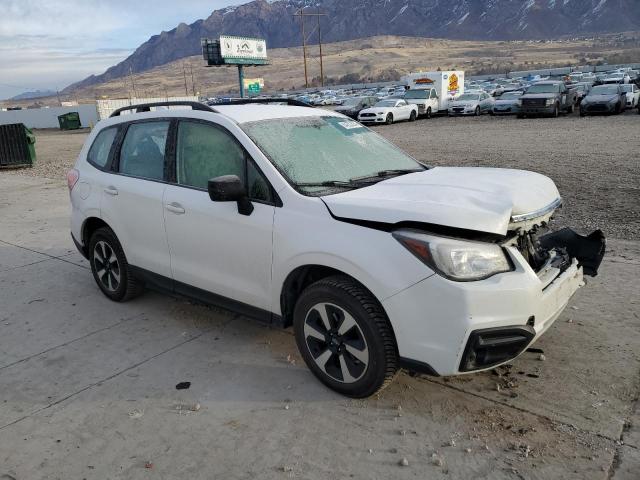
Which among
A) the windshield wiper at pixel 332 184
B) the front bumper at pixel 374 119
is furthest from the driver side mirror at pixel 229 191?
the front bumper at pixel 374 119

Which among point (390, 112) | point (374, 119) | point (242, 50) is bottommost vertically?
point (374, 119)

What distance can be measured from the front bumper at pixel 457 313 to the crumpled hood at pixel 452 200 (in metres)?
0.29

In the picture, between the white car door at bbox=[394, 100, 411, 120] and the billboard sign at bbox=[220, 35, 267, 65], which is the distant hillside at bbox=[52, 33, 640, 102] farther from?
the white car door at bbox=[394, 100, 411, 120]

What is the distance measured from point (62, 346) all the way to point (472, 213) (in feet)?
10.7

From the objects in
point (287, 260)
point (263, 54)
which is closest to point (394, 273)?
point (287, 260)

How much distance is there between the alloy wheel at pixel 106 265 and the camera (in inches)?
194

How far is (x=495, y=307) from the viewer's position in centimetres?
283

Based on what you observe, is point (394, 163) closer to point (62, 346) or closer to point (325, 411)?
point (325, 411)

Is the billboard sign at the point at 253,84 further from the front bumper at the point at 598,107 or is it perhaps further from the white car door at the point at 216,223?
the white car door at the point at 216,223

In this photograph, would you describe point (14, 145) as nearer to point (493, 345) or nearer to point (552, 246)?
point (552, 246)

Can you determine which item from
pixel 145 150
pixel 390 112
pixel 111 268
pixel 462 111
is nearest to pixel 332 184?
pixel 145 150

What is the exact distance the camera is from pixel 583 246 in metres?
4.03

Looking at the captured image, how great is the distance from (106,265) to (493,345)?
3591 millimetres

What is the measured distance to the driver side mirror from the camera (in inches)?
132
